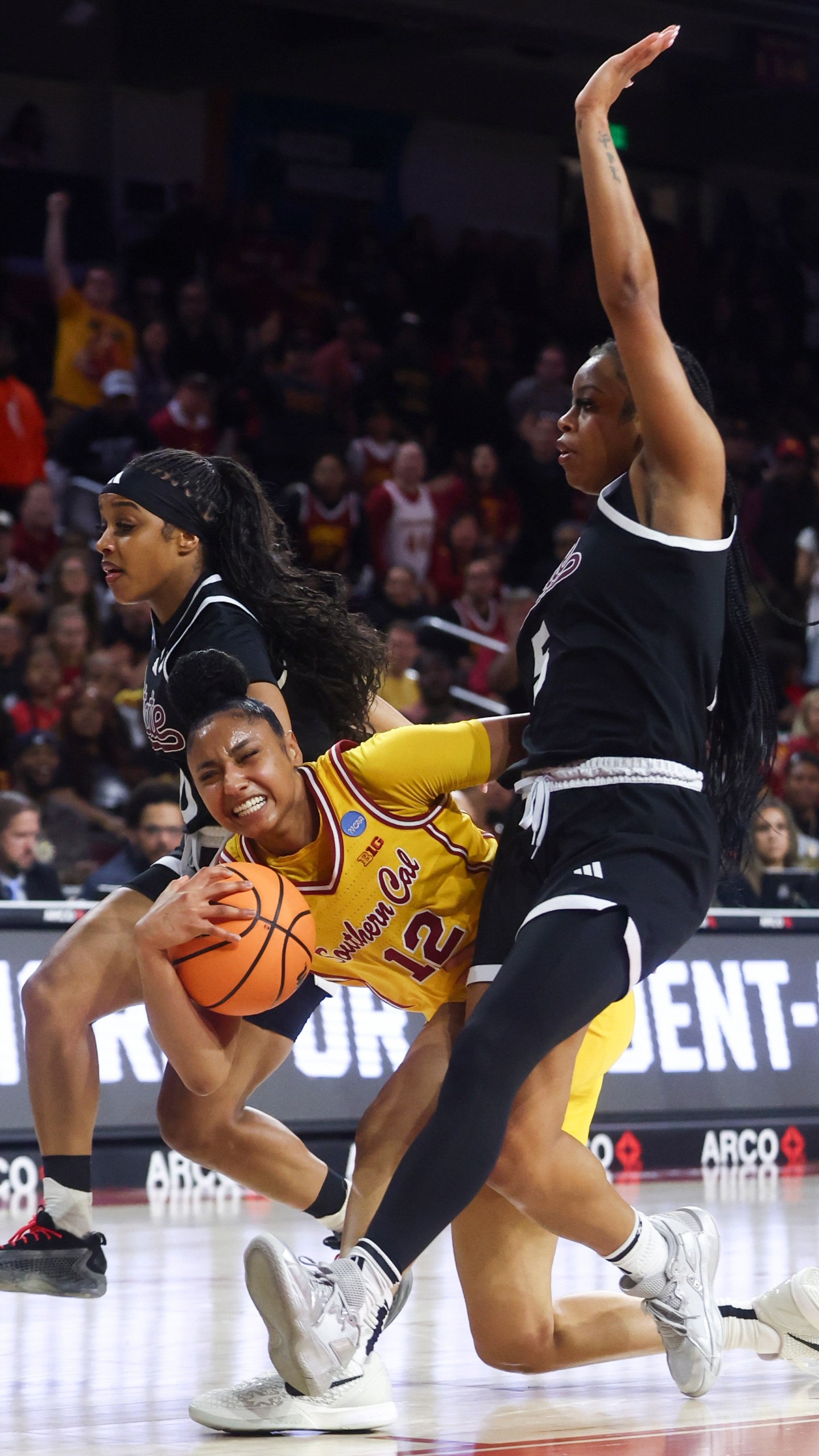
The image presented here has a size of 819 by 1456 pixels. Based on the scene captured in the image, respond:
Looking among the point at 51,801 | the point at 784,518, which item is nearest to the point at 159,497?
the point at 51,801

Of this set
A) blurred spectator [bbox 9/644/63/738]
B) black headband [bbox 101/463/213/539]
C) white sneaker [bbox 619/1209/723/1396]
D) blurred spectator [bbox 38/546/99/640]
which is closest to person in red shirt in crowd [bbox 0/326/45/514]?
blurred spectator [bbox 38/546/99/640]

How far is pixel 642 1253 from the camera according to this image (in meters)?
3.85

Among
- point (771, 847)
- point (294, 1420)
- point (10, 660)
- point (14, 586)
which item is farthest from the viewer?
point (14, 586)

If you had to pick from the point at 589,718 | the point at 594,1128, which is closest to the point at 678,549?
the point at 589,718

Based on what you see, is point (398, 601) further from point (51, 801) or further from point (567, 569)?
point (567, 569)

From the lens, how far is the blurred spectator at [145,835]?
346 inches

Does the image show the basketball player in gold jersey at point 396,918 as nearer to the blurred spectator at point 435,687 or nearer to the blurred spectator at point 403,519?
the blurred spectator at point 435,687

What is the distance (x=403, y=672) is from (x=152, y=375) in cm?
350

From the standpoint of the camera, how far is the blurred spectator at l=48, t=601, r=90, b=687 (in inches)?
430

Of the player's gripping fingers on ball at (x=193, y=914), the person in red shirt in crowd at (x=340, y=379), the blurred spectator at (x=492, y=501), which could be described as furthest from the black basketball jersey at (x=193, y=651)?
the person in red shirt in crowd at (x=340, y=379)

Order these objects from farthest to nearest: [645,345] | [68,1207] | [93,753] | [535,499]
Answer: [535,499]
[93,753]
[68,1207]
[645,345]

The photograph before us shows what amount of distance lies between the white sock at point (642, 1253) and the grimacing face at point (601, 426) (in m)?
1.41

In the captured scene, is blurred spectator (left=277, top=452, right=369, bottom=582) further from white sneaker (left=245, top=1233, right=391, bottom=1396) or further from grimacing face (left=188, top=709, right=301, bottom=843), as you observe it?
white sneaker (left=245, top=1233, right=391, bottom=1396)

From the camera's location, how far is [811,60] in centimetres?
1770
